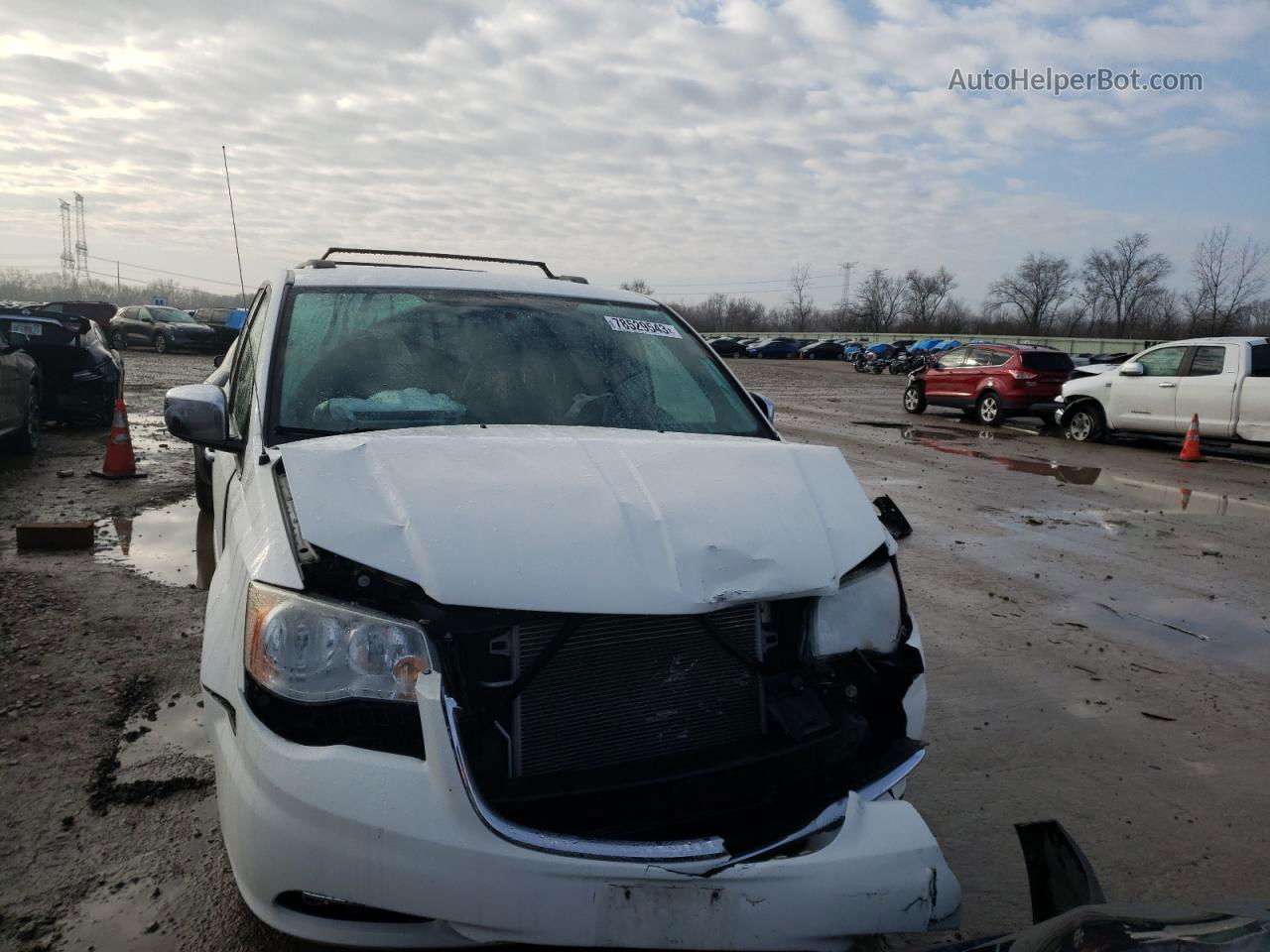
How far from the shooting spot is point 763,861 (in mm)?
1845

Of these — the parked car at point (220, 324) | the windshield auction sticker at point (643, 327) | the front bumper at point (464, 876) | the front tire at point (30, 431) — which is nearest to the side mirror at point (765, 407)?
the windshield auction sticker at point (643, 327)

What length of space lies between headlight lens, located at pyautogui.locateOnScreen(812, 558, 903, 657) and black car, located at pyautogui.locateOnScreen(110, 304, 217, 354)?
33.2 m

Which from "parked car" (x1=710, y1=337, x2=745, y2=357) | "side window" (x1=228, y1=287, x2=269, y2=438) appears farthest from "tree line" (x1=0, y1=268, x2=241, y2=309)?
"side window" (x1=228, y1=287, x2=269, y2=438)

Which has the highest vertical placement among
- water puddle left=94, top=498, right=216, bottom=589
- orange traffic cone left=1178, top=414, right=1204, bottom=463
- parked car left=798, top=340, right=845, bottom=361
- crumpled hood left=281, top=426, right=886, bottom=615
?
parked car left=798, top=340, right=845, bottom=361

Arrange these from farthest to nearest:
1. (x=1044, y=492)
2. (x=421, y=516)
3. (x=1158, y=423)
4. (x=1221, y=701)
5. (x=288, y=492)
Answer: (x=1158, y=423), (x=1044, y=492), (x=1221, y=701), (x=288, y=492), (x=421, y=516)

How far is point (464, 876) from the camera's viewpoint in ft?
5.72

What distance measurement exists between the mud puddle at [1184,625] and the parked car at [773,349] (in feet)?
194

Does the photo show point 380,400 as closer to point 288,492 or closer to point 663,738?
point 288,492

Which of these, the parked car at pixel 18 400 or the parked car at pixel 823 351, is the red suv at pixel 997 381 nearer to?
the parked car at pixel 18 400

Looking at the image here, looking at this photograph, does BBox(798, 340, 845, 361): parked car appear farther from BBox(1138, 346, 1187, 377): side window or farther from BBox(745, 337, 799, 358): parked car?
BBox(1138, 346, 1187, 377): side window

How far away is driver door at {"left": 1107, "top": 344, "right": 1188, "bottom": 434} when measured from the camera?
47.9ft

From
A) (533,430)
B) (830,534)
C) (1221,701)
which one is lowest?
(1221,701)

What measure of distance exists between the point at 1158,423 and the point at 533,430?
1460 cm

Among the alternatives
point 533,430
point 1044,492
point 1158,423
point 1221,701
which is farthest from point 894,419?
point 533,430
